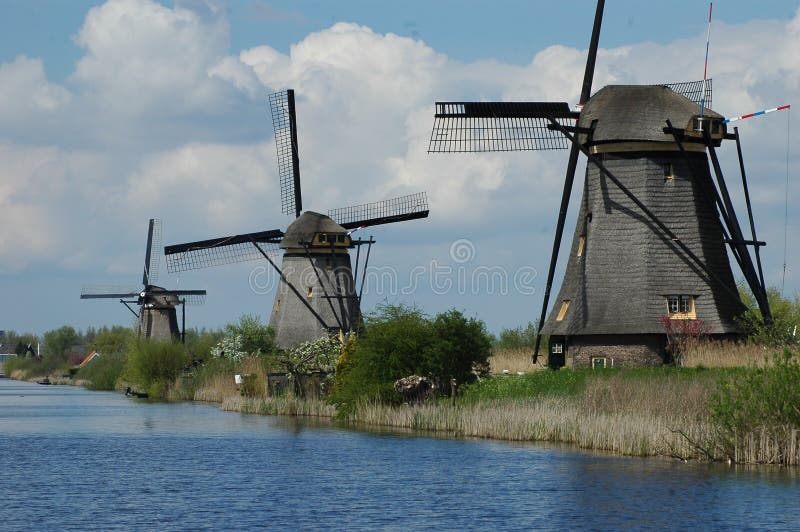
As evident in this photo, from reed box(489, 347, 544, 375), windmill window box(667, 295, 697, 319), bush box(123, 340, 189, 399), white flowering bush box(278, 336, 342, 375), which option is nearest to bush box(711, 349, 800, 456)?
windmill window box(667, 295, 697, 319)

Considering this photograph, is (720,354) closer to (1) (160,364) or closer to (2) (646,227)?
(2) (646,227)

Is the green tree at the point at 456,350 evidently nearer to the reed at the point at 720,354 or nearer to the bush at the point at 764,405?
the reed at the point at 720,354

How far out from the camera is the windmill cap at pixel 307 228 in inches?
Result: 2318

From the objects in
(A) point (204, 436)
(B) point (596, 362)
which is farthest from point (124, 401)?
(B) point (596, 362)

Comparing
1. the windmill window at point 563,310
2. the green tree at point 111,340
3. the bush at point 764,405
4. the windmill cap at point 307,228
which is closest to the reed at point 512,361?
the windmill window at point 563,310

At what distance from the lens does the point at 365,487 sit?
2505cm

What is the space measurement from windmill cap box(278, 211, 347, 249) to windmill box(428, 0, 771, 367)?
815 inches

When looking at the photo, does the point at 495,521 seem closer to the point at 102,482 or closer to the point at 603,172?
the point at 102,482

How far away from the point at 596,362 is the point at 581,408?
723cm

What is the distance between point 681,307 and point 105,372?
58.7 metres

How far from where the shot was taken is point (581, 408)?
31469mm

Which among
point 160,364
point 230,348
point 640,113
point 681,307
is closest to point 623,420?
point 681,307

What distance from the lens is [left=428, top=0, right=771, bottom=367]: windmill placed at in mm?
37656

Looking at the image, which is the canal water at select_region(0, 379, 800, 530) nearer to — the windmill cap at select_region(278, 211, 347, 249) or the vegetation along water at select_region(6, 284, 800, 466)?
the vegetation along water at select_region(6, 284, 800, 466)
